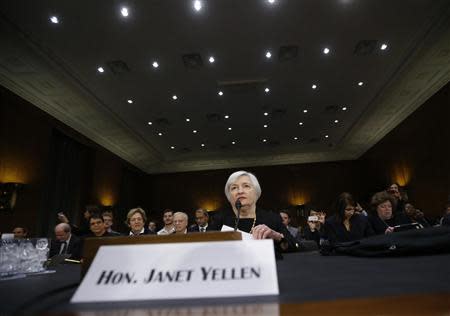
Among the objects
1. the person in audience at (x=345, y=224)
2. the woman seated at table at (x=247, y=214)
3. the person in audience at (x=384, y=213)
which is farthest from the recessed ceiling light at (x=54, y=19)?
the person in audience at (x=384, y=213)

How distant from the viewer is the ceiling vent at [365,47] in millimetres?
5869

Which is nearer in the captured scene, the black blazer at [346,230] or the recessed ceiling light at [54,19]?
the black blazer at [346,230]

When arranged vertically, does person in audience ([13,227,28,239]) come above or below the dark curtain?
below

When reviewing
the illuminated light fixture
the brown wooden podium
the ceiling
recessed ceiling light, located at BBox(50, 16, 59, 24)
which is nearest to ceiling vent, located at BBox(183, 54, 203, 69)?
the ceiling

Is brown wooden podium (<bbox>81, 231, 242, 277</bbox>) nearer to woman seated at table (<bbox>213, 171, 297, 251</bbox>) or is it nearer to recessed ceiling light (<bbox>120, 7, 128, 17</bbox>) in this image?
woman seated at table (<bbox>213, 171, 297, 251</bbox>)

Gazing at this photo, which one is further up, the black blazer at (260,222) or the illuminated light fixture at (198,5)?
the illuminated light fixture at (198,5)

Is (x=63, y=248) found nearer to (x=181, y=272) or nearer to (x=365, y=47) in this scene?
(x=181, y=272)

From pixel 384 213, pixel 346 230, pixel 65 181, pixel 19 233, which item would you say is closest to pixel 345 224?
pixel 346 230

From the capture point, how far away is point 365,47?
236 inches

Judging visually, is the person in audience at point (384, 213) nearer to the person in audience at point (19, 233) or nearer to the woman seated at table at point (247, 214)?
the woman seated at table at point (247, 214)

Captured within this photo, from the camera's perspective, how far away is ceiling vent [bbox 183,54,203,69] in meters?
6.12

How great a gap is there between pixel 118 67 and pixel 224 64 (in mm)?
2327

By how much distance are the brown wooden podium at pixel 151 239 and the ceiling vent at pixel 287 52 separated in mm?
5839

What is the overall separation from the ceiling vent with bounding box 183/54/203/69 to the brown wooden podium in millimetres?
5723
